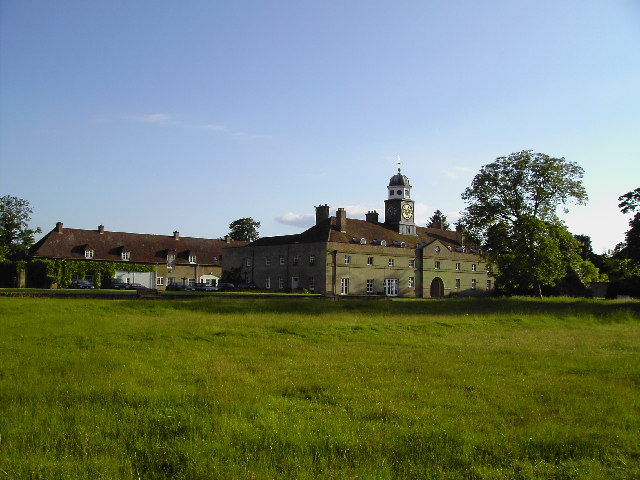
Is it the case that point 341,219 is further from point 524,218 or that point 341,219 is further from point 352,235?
point 524,218

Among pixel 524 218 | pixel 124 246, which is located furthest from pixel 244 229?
pixel 524 218

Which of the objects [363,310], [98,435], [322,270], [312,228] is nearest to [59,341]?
[98,435]

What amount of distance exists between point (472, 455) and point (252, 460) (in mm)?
2894

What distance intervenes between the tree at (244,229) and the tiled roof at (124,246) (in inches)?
1301

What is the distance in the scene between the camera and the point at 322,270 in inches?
2586

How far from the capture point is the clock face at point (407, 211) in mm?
78312

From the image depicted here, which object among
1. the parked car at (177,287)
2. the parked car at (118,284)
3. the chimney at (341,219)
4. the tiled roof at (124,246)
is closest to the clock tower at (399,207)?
the chimney at (341,219)

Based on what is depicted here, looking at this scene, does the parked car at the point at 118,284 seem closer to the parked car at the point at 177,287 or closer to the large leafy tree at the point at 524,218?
the parked car at the point at 177,287

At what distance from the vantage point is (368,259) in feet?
229

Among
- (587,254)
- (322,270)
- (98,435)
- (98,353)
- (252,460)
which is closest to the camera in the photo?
A: (252,460)

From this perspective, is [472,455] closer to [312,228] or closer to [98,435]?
[98,435]

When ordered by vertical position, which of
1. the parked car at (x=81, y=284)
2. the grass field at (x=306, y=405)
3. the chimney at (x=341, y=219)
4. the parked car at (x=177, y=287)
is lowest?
the grass field at (x=306, y=405)

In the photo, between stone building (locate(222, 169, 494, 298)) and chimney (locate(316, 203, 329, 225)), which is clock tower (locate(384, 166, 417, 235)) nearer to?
stone building (locate(222, 169, 494, 298))

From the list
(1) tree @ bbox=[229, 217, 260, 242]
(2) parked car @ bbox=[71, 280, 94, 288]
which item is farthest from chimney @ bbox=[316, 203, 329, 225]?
(1) tree @ bbox=[229, 217, 260, 242]
